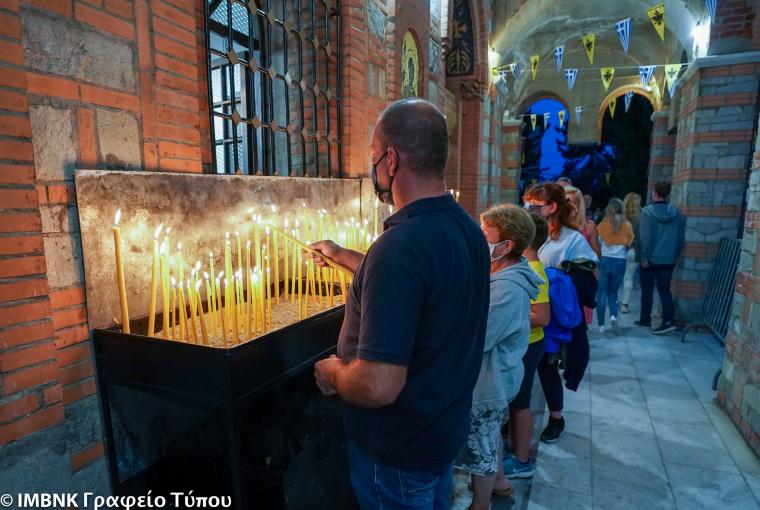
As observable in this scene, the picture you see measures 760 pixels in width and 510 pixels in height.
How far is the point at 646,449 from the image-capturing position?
130 inches

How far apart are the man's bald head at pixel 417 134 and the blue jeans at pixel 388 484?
3.35 feet

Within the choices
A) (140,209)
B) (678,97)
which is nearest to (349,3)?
(140,209)

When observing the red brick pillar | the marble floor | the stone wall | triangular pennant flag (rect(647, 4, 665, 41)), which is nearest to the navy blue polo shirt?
the marble floor

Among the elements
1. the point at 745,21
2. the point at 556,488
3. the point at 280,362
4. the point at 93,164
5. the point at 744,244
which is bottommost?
the point at 556,488

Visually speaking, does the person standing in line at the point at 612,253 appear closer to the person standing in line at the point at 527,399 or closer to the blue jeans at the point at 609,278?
the blue jeans at the point at 609,278

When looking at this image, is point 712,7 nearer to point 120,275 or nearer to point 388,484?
point 388,484

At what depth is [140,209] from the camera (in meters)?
2.18

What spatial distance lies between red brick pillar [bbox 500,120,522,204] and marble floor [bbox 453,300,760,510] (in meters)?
11.7

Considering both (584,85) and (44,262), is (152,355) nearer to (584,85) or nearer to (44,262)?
(44,262)

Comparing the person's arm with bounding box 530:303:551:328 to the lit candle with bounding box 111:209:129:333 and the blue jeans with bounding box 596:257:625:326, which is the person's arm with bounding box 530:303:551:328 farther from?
the blue jeans with bounding box 596:257:625:326

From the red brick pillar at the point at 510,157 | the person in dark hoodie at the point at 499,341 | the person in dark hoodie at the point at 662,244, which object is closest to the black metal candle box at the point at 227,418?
the person in dark hoodie at the point at 499,341

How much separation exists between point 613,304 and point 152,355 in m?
5.93

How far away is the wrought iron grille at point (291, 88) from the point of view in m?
3.42

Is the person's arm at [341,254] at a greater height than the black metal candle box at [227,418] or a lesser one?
greater
